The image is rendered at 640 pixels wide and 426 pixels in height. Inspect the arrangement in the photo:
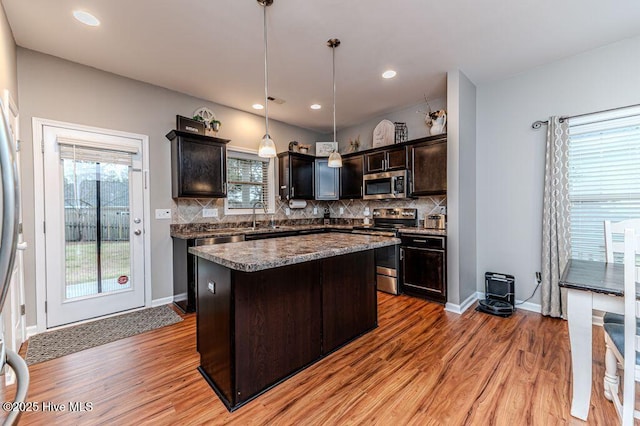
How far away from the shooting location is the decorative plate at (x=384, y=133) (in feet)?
14.4

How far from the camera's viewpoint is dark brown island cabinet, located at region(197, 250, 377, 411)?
1.73m

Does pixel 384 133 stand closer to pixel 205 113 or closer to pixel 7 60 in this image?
pixel 205 113

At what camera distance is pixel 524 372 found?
6.66 ft

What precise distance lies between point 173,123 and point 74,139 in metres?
1.03

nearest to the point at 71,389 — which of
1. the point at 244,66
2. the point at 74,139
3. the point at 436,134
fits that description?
the point at 74,139

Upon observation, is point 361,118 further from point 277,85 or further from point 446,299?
point 446,299

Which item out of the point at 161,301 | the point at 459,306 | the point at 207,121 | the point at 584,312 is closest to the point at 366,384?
the point at 584,312

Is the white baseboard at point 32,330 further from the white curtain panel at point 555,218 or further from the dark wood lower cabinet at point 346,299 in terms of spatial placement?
the white curtain panel at point 555,218

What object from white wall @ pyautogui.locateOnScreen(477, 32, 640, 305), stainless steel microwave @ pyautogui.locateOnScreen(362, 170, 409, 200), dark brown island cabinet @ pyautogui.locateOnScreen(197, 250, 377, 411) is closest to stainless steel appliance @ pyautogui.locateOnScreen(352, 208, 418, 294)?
stainless steel microwave @ pyautogui.locateOnScreen(362, 170, 409, 200)

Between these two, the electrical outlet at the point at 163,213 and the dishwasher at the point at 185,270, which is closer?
the dishwasher at the point at 185,270

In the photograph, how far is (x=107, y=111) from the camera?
10.3 ft

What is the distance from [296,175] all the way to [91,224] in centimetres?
281

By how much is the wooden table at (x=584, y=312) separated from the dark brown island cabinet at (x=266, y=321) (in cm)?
146

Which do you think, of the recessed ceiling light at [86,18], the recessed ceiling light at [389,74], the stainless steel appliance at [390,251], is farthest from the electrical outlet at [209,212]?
the recessed ceiling light at [389,74]
